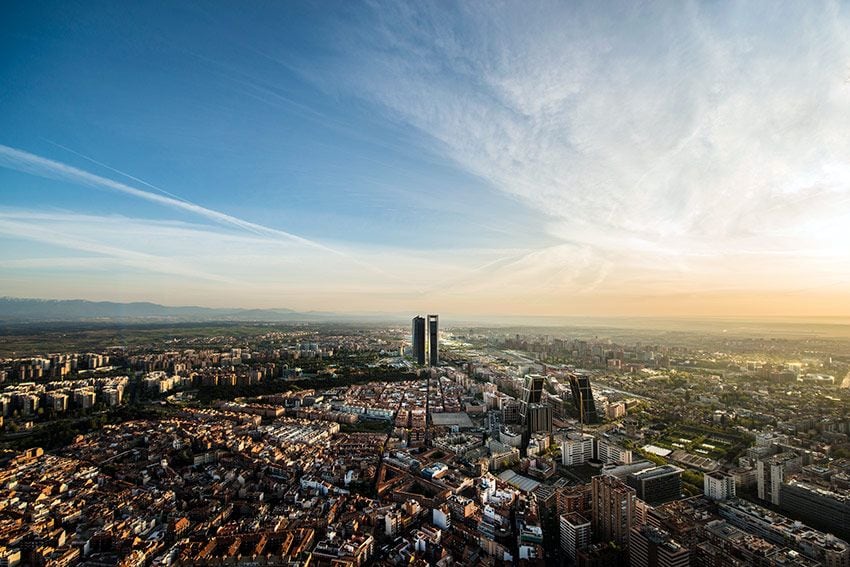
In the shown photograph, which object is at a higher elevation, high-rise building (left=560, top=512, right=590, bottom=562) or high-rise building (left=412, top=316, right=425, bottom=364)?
high-rise building (left=412, top=316, right=425, bottom=364)

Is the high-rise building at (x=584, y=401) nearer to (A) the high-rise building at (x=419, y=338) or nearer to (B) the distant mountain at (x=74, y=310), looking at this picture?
(A) the high-rise building at (x=419, y=338)

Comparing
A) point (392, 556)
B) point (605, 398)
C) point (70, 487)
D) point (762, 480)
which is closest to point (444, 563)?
point (392, 556)

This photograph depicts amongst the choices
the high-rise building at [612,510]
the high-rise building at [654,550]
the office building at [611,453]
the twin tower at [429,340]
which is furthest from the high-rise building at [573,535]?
the twin tower at [429,340]

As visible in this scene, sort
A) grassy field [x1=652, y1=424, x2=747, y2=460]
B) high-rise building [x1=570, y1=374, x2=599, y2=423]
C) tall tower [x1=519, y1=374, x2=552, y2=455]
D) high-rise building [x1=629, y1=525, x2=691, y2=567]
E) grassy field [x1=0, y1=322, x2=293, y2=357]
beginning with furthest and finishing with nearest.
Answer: grassy field [x1=0, y1=322, x2=293, y2=357] → high-rise building [x1=570, y1=374, x2=599, y2=423] → tall tower [x1=519, y1=374, x2=552, y2=455] → grassy field [x1=652, y1=424, x2=747, y2=460] → high-rise building [x1=629, y1=525, x2=691, y2=567]

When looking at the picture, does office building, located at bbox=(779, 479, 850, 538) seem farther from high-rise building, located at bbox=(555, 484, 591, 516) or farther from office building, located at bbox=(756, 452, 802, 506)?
high-rise building, located at bbox=(555, 484, 591, 516)

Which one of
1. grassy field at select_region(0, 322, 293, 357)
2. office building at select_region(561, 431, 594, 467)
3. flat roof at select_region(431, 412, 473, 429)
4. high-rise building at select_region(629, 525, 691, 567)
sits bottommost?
flat roof at select_region(431, 412, 473, 429)

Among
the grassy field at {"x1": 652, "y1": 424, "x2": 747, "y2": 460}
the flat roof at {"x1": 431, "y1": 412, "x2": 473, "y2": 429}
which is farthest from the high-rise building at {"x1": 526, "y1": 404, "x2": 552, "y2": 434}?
the grassy field at {"x1": 652, "y1": 424, "x2": 747, "y2": 460}

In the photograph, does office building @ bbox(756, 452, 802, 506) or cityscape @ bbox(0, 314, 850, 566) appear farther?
office building @ bbox(756, 452, 802, 506)
